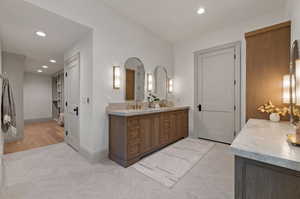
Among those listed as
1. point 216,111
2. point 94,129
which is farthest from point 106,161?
point 216,111

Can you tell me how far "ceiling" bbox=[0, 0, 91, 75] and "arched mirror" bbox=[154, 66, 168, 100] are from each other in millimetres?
2116

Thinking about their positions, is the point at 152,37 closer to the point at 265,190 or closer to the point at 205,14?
the point at 205,14

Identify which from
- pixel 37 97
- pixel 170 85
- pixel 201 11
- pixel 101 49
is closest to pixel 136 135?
pixel 101 49

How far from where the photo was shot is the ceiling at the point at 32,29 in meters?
1.92

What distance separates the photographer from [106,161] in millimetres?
2504

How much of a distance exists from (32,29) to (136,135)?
2.78 metres

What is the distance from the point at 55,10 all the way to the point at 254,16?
13.1 ft

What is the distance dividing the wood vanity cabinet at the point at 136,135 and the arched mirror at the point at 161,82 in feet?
2.95

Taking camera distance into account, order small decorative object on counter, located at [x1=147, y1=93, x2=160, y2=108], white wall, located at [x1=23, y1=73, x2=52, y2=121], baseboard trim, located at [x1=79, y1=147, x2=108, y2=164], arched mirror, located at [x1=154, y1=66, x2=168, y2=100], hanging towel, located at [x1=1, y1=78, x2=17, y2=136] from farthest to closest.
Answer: white wall, located at [x1=23, y1=73, x2=52, y2=121] → arched mirror, located at [x1=154, y1=66, x2=168, y2=100] → small decorative object on counter, located at [x1=147, y1=93, x2=160, y2=108] → baseboard trim, located at [x1=79, y1=147, x2=108, y2=164] → hanging towel, located at [x1=1, y1=78, x2=17, y2=136]

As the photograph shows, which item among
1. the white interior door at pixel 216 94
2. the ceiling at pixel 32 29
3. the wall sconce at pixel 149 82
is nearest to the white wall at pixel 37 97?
the ceiling at pixel 32 29

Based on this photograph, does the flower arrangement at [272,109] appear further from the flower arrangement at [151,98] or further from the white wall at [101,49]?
the white wall at [101,49]

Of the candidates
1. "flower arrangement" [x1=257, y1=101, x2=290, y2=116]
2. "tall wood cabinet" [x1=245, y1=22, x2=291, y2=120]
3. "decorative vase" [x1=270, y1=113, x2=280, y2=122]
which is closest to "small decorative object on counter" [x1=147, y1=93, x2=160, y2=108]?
"tall wood cabinet" [x1=245, y1=22, x2=291, y2=120]

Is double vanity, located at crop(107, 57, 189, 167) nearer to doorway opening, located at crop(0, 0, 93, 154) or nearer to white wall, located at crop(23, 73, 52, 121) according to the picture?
doorway opening, located at crop(0, 0, 93, 154)

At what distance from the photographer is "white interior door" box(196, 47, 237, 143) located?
3338 millimetres
